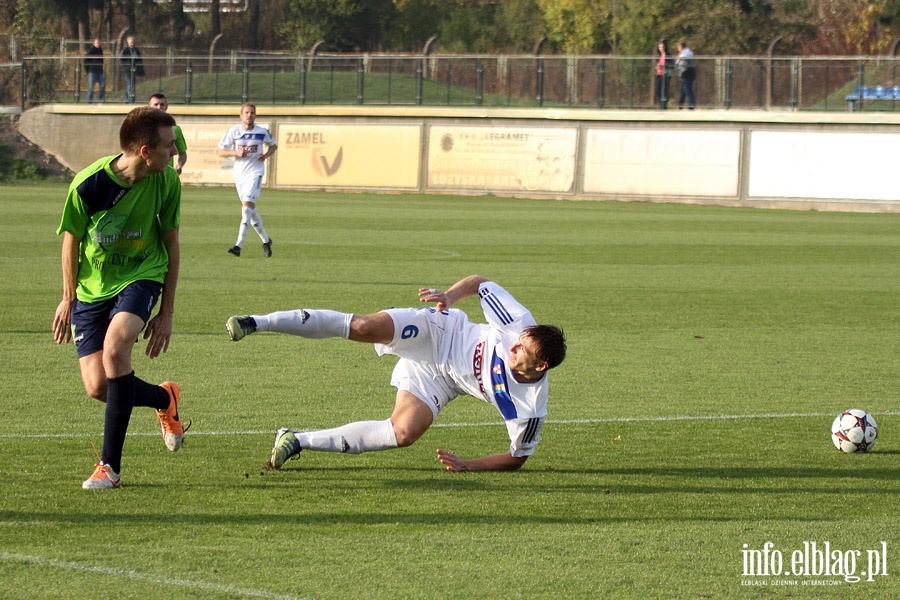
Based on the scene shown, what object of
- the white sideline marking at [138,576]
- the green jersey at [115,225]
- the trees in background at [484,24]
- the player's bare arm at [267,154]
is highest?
the trees in background at [484,24]

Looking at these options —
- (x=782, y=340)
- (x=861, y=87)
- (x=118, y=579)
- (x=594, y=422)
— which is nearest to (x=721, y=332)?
(x=782, y=340)

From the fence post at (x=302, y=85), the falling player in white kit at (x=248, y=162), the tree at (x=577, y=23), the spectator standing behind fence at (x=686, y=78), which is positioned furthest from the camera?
the tree at (x=577, y=23)

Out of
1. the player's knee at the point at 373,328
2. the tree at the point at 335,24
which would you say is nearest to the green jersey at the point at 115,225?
the player's knee at the point at 373,328

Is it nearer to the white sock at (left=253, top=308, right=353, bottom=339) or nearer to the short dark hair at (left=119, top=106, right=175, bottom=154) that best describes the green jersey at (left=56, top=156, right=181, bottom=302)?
the short dark hair at (left=119, top=106, right=175, bottom=154)

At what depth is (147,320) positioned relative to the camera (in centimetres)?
634

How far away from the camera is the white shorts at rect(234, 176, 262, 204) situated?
18656mm

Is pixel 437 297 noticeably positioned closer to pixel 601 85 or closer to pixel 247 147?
pixel 247 147

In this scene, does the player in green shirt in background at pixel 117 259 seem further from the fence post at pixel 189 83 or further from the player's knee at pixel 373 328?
the fence post at pixel 189 83

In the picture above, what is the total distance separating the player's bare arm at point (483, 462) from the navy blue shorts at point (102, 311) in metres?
1.64

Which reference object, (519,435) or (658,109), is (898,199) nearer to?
(658,109)

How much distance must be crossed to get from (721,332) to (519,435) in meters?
6.48

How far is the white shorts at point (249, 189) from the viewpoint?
18.7 m

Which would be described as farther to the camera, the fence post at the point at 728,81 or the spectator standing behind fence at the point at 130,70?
the spectator standing behind fence at the point at 130,70

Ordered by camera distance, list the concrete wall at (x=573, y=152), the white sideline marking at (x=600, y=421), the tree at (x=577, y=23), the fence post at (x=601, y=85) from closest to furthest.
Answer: the white sideline marking at (x=600, y=421)
the concrete wall at (x=573, y=152)
the fence post at (x=601, y=85)
the tree at (x=577, y=23)
